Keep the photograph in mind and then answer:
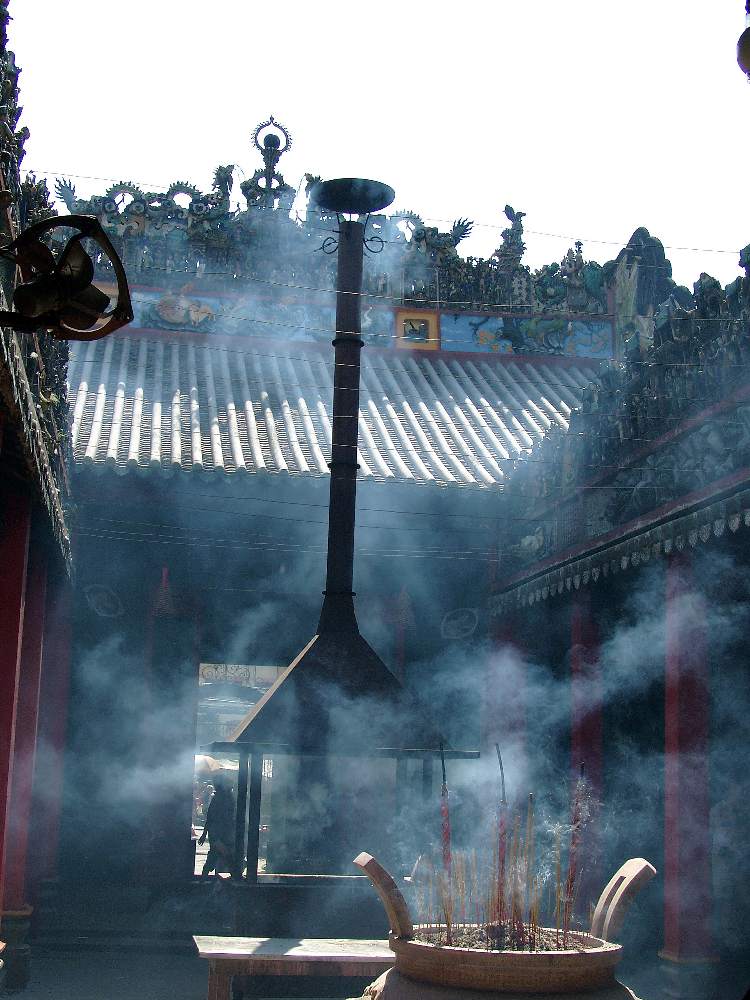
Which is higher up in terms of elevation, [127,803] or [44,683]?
[44,683]

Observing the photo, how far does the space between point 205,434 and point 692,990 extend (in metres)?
6.10

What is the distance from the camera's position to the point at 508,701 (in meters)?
10.9

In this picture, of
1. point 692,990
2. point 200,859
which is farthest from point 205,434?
point 200,859

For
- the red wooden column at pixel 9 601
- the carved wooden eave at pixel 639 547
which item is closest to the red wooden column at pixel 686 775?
the carved wooden eave at pixel 639 547

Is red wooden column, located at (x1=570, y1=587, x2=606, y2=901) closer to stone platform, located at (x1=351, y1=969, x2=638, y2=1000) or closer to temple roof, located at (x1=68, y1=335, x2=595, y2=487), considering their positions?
temple roof, located at (x1=68, y1=335, x2=595, y2=487)

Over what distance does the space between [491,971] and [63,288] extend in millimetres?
2885

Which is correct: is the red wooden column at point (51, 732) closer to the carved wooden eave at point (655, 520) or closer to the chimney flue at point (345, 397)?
the chimney flue at point (345, 397)

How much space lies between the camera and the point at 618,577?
8688 millimetres

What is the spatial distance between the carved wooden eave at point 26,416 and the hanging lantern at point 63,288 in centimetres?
24

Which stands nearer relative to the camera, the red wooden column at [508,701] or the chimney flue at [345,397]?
the chimney flue at [345,397]

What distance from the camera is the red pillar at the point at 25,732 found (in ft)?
27.4

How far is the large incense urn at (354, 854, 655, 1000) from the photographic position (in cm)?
450

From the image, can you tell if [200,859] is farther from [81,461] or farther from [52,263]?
[52,263]

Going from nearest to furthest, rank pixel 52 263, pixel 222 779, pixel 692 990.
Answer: pixel 52 263
pixel 692 990
pixel 222 779
